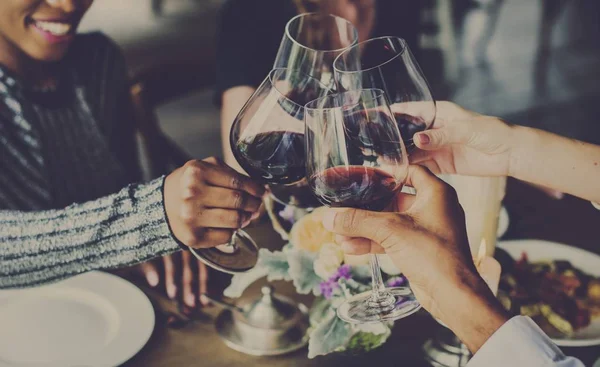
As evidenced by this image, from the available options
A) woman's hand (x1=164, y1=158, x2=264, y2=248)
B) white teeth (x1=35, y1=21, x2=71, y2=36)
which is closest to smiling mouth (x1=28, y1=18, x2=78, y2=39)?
white teeth (x1=35, y1=21, x2=71, y2=36)

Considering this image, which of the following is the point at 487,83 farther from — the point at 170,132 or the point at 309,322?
the point at 309,322

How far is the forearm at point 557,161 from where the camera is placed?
1.15 meters

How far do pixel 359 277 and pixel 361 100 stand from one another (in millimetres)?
323

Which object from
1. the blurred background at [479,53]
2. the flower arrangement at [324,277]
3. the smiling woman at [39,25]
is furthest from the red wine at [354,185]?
the blurred background at [479,53]

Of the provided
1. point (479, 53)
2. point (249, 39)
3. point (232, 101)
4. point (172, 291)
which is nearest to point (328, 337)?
point (172, 291)

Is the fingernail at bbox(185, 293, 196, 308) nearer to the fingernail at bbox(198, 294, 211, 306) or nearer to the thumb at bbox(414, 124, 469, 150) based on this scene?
the fingernail at bbox(198, 294, 211, 306)

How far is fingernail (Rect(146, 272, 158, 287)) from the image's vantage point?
1.22 meters

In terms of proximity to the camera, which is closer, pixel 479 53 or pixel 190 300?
pixel 190 300

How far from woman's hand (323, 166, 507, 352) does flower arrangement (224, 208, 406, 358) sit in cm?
17

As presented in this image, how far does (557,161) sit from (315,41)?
646 millimetres

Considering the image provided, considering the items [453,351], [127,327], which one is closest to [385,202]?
[453,351]

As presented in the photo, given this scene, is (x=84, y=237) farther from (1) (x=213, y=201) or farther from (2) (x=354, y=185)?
(2) (x=354, y=185)

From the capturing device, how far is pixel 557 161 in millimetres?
1159

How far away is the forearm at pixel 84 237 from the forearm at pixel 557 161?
2.14 ft
